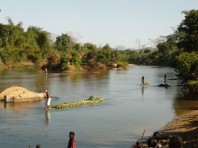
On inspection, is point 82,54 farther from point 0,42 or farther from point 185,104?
point 185,104

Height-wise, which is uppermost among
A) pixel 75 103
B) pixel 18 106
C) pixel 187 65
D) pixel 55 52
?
pixel 55 52

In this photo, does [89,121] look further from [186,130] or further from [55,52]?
[55,52]

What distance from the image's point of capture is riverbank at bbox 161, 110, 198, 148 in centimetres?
1645

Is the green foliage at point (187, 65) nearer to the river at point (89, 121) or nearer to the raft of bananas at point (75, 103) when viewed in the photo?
the river at point (89, 121)

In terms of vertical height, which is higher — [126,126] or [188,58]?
[188,58]

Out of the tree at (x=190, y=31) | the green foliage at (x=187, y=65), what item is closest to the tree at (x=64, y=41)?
the tree at (x=190, y=31)

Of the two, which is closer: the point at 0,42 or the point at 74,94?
the point at 74,94

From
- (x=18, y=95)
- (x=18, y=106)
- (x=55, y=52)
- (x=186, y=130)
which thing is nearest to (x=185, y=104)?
(x=186, y=130)

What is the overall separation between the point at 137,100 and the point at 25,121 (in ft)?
49.6

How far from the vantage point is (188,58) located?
40906 mm

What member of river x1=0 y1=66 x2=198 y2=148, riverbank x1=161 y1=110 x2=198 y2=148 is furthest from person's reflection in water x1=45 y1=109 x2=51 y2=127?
riverbank x1=161 y1=110 x2=198 y2=148

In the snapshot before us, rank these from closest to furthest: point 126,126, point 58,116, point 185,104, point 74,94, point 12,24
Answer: point 126,126 → point 58,116 → point 185,104 → point 74,94 → point 12,24

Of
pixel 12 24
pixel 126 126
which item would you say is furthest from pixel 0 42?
pixel 126 126

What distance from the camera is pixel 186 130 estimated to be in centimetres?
2023
